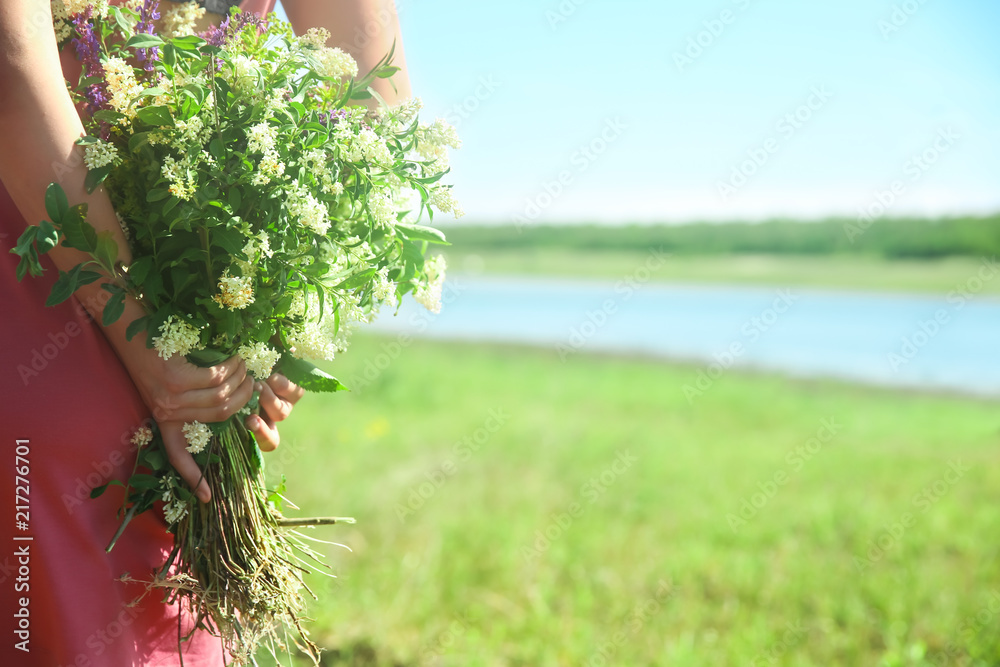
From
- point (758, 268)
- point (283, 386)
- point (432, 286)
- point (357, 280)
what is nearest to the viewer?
point (357, 280)

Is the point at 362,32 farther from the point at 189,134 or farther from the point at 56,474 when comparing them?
the point at 56,474

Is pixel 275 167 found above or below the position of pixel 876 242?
above

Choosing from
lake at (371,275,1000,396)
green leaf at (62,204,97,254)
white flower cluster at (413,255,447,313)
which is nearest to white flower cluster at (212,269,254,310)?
green leaf at (62,204,97,254)

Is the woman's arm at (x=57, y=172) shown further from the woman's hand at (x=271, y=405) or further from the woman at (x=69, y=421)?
the woman's hand at (x=271, y=405)

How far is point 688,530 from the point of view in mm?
4629

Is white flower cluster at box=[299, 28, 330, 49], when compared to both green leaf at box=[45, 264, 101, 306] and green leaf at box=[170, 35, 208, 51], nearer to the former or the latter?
green leaf at box=[170, 35, 208, 51]

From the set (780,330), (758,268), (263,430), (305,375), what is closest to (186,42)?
(305,375)

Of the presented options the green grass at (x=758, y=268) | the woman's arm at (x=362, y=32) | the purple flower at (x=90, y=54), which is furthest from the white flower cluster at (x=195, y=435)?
the green grass at (x=758, y=268)

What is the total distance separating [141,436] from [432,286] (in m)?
0.64

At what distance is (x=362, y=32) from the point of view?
1678 millimetres

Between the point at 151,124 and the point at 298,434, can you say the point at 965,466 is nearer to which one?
the point at 298,434

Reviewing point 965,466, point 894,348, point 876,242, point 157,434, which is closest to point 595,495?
point 965,466

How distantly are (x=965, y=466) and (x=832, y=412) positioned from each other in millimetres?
2522

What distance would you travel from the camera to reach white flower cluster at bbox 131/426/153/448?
1321 mm
